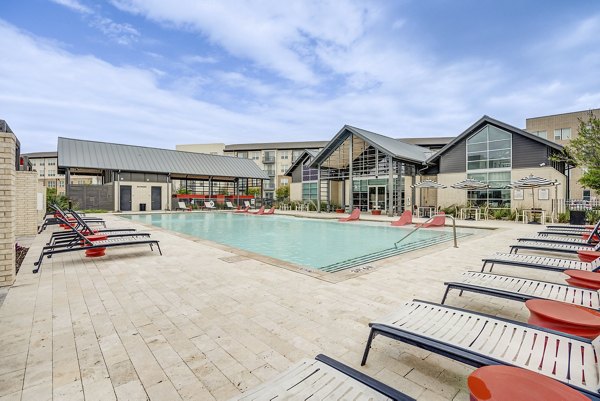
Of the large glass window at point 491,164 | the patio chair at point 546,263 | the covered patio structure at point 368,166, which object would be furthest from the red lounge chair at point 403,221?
the patio chair at point 546,263

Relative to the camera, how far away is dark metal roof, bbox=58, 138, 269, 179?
79.0 feet

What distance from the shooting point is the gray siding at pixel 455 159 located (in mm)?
20312

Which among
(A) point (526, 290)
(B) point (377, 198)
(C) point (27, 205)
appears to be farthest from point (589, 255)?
(B) point (377, 198)

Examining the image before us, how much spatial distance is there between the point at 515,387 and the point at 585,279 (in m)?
3.30

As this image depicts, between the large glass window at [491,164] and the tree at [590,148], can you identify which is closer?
the tree at [590,148]

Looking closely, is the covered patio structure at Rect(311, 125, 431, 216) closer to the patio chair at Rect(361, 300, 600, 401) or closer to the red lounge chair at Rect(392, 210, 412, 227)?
the red lounge chair at Rect(392, 210, 412, 227)

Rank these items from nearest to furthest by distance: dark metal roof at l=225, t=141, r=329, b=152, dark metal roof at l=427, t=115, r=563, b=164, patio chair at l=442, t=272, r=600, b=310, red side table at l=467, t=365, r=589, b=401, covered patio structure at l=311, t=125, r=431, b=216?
red side table at l=467, t=365, r=589, b=401, patio chair at l=442, t=272, r=600, b=310, dark metal roof at l=427, t=115, r=563, b=164, covered patio structure at l=311, t=125, r=431, b=216, dark metal roof at l=225, t=141, r=329, b=152

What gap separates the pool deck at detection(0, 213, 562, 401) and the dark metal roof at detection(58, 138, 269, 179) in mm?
22941

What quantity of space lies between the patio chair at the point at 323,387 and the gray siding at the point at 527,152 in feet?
69.8

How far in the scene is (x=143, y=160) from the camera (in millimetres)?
27656

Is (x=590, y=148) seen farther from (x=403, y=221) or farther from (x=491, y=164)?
(x=491, y=164)

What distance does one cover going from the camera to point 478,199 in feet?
63.8

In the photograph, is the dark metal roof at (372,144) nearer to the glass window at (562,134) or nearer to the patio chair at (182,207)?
the patio chair at (182,207)

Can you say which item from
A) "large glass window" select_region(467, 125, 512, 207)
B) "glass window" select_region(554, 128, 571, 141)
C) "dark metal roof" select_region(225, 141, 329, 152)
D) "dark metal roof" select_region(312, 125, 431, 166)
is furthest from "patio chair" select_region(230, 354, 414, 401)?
"dark metal roof" select_region(225, 141, 329, 152)
